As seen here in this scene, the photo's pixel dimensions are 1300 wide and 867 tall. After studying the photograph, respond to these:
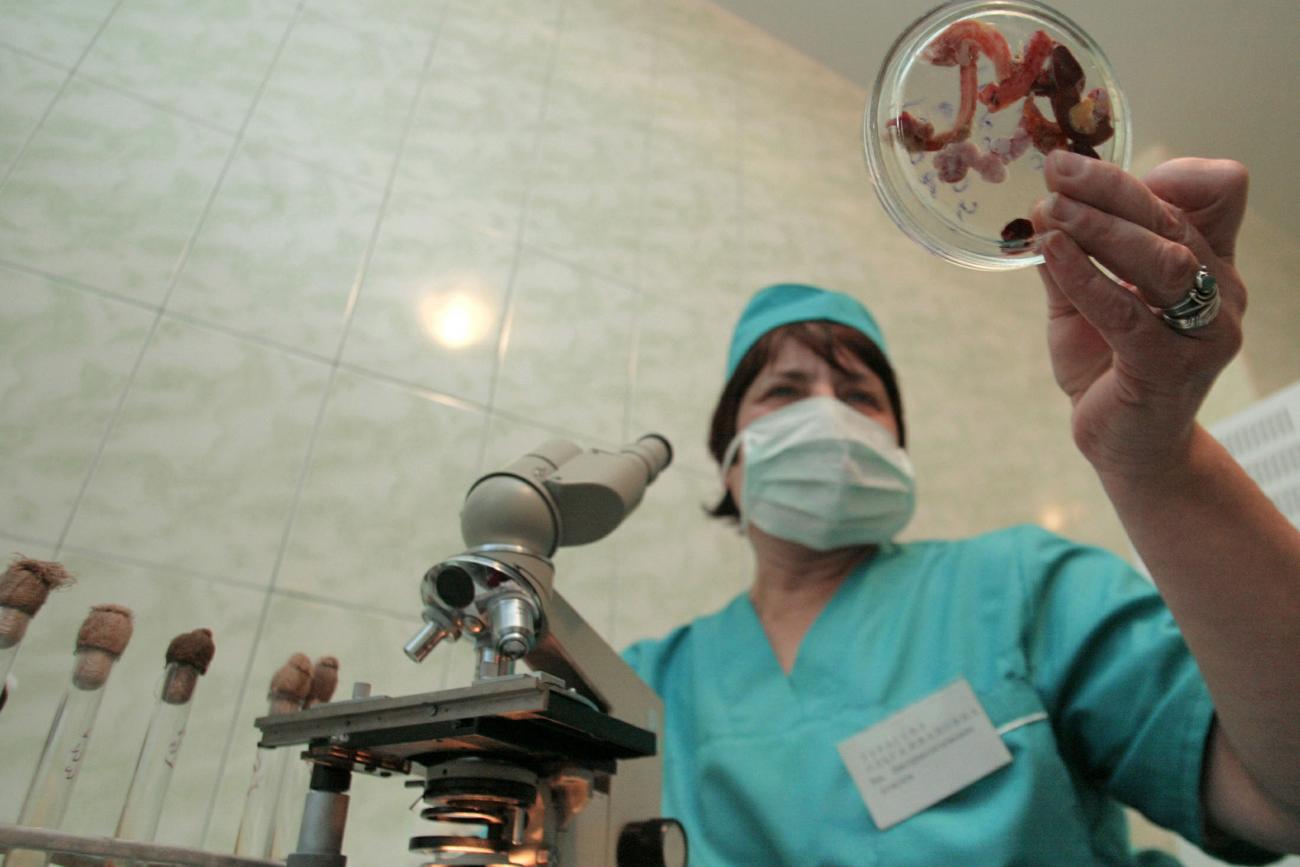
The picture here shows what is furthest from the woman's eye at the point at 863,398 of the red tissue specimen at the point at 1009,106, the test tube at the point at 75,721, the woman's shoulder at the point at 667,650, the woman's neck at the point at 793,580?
the test tube at the point at 75,721

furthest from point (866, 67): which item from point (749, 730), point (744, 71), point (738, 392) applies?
point (749, 730)

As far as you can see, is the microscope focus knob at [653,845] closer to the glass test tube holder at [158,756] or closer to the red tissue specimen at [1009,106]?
the glass test tube holder at [158,756]

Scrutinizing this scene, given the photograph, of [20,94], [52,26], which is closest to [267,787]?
[20,94]

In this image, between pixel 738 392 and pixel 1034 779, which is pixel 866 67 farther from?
pixel 1034 779

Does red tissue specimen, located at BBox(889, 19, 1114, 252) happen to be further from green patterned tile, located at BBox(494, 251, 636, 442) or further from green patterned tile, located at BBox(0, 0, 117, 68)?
green patterned tile, located at BBox(0, 0, 117, 68)

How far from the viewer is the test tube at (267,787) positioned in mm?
680

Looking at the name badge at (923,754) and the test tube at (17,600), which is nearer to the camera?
the test tube at (17,600)

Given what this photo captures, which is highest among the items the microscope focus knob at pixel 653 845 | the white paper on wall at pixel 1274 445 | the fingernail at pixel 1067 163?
the white paper on wall at pixel 1274 445

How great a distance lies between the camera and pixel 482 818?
570mm

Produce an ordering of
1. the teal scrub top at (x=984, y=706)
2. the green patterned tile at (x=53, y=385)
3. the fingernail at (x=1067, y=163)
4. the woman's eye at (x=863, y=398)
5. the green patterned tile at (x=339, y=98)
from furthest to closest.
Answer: the green patterned tile at (x=339, y=98)
the woman's eye at (x=863, y=398)
the green patterned tile at (x=53, y=385)
the teal scrub top at (x=984, y=706)
the fingernail at (x=1067, y=163)

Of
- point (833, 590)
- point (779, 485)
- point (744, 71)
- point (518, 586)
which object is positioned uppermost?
point (744, 71)

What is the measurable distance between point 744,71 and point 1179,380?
1776mm

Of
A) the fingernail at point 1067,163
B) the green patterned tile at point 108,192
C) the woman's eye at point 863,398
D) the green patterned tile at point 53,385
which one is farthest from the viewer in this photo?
the woman's eye at point 863,398

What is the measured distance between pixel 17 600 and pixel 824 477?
2.76 feet
